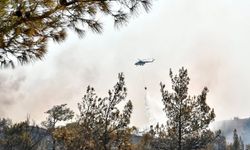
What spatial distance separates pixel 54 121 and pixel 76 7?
50185 millimetres

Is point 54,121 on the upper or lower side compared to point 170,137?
upper

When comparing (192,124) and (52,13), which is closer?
(52,13)

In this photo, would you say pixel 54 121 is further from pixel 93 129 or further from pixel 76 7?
pixel 76 7

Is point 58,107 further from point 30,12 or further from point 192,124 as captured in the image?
point 30,12

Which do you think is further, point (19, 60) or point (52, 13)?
point (19, 60)

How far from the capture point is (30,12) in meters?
5.66

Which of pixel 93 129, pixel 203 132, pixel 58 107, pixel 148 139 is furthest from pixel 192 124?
pixel 58 107

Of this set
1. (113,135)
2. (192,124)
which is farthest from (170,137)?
(113,135)

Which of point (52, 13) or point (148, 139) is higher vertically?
point (148, 139)

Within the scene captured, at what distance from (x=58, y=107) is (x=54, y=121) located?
264cm

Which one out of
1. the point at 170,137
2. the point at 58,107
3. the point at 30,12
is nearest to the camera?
the point at 30,12

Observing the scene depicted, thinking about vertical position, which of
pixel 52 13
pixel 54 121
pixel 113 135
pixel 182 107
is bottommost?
pixel 52 13

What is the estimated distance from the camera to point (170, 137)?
23562 millimetres

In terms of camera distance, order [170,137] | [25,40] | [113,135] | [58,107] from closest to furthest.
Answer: [25,40]
[113,135]
[170,137]
[58,107]
